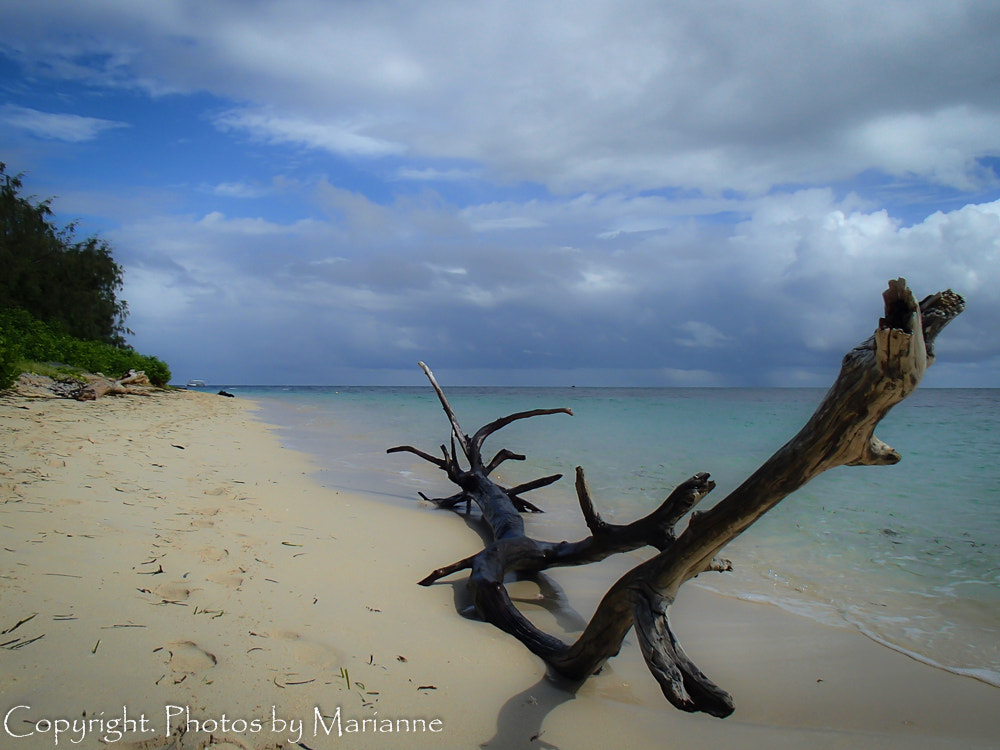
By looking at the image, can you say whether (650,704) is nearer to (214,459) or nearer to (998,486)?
(214,459)

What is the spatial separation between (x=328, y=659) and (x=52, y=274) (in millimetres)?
37185

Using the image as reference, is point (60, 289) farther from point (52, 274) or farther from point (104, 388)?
point (104, 388)

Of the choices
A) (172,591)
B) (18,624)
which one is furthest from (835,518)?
(18,624)

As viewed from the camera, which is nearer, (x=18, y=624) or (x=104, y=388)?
(x=18, y=624)

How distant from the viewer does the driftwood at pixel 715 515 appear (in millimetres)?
1700

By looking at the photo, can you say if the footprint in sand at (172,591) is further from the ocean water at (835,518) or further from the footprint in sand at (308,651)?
the ocean water at (835,518)

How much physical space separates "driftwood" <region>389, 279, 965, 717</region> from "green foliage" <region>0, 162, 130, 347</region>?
1262 inches

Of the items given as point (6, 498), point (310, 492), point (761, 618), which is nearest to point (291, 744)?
point (761, 618)

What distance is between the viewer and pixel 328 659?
2.51m

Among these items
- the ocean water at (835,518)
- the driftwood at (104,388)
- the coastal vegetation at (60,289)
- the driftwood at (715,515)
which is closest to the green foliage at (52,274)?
the coastal vegetation at (60,289)

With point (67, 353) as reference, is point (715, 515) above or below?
below

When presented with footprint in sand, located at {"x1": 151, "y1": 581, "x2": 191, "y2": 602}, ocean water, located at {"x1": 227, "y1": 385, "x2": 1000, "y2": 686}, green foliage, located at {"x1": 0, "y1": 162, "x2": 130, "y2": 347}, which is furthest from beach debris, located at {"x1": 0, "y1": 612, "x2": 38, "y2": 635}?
green foliage, located at {"x1": 0, "y1": 162, "x2": 130, "y2": 347}

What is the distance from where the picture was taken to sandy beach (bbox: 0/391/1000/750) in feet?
6.72

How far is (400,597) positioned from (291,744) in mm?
1543
